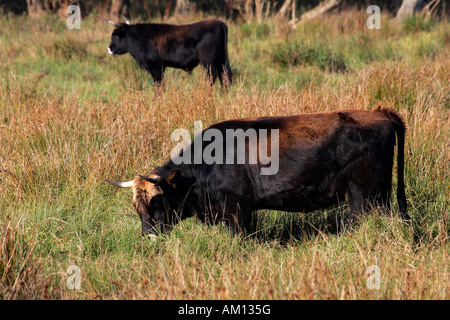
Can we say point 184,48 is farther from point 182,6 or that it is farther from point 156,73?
point 182,6

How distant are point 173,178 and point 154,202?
0.82 ft

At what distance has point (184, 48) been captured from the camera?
30.9 ft

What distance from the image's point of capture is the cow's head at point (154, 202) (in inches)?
173

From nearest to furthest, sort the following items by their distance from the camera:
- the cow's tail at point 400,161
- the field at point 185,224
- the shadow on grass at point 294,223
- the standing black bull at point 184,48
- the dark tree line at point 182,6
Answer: the field at point 185,224, the cow's tail at point 400,161, the shadow on grass at point 294,223, the standing black bull at point 184,48, the dark tree line at point 182,6

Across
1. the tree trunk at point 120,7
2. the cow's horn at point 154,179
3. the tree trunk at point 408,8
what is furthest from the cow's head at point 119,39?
the tree trunk at point 120,7

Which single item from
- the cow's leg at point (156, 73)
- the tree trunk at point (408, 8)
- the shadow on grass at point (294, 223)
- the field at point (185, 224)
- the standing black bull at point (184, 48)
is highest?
the tree trunk at point (408, 8)

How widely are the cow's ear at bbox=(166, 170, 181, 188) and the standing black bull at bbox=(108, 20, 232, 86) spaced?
4.83m

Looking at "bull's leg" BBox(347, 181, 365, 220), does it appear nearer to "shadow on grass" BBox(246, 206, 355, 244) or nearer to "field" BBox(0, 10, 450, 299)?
"field" BBox(0, 10, 450, 299)

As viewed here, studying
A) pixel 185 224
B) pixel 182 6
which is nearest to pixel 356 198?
pixel 185 224

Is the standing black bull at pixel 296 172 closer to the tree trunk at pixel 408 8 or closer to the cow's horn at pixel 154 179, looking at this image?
the cow's horn at pixel 154 179

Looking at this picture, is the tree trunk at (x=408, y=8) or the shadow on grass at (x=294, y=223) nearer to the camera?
the shadow on grass at (x=294, y=223)

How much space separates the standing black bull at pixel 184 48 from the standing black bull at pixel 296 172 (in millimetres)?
4869

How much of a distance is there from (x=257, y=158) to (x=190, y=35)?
565 centimetres
